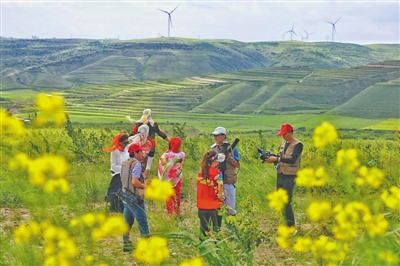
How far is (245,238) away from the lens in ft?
13.5

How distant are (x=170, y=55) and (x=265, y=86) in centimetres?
7752

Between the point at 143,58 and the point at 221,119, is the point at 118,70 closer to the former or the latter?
the point at 143,58

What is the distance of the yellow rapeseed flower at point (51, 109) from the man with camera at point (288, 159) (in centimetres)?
464

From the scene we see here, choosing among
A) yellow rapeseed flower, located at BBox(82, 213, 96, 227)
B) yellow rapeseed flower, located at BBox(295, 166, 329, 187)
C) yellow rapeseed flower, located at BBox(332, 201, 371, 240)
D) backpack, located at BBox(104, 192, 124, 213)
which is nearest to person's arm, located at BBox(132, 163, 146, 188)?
backpack, located at BBox(104, 192, 124, 213)

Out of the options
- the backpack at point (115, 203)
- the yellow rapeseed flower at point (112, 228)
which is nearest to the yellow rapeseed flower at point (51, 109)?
the yellow rapeseed flower at point (112, 228)

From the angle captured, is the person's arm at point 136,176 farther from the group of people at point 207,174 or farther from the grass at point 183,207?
the grass at point 183,207

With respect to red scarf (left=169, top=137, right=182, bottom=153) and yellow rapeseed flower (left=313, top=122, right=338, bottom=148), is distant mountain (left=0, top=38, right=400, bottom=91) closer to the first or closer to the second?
red scarf (left=169, top=137, right=182, bottom=153)

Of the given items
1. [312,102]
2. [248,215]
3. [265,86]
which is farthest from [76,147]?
[265,86]

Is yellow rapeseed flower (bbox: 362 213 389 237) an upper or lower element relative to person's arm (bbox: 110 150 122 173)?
upper

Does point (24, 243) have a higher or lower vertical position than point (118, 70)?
lower

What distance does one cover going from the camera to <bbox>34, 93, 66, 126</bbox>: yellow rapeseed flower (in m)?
2.00

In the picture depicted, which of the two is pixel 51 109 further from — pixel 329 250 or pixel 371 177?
pixel 371 177

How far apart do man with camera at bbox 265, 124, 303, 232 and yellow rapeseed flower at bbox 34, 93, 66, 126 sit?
4.64 metres

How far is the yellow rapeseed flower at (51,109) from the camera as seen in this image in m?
2.00
